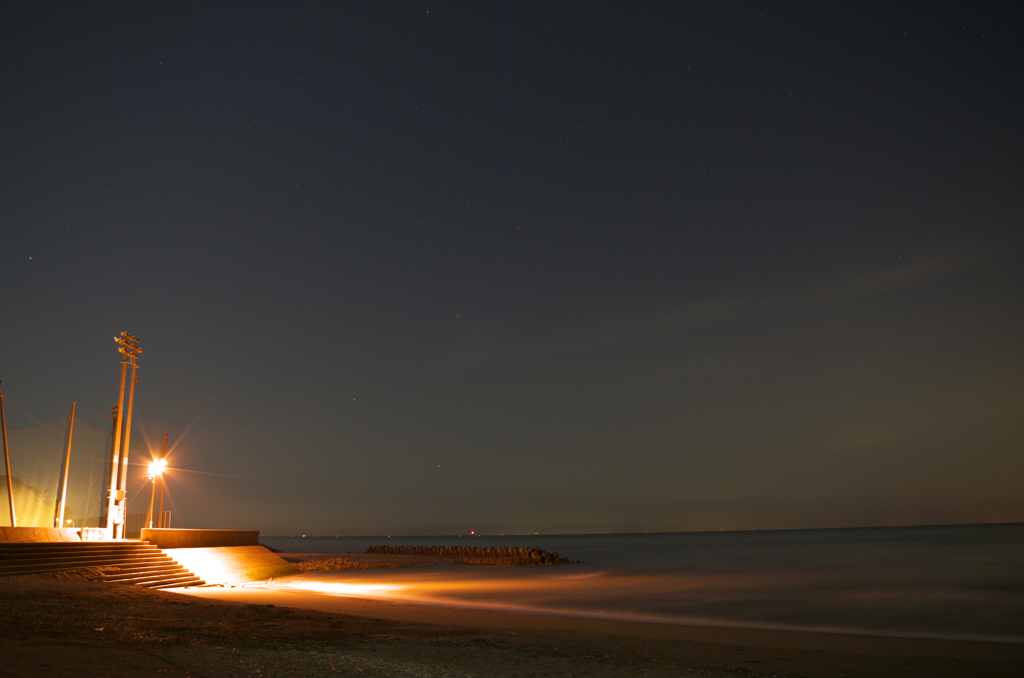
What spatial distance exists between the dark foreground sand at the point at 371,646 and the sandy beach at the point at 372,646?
0.08 ft

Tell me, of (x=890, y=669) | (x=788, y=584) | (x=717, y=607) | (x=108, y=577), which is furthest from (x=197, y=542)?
(x=788, y=584)

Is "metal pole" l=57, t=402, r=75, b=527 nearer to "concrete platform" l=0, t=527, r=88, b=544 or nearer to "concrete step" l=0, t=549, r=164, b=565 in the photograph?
"concrete platform" l=0, t=527, r=88, b=544

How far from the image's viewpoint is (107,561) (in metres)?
21.3

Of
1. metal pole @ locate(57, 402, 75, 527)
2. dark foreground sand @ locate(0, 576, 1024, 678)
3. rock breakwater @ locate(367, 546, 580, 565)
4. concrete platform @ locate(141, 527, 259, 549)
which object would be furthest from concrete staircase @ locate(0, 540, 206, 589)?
rock breakwater @ locate(367, 546, 580, 565)

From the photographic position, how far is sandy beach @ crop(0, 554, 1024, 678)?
28.7ft

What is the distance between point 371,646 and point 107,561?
14.9 m

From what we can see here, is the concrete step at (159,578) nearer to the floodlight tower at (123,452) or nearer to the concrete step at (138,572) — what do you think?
the concrete step at (138,572)

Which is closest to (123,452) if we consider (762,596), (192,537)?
(192,537)

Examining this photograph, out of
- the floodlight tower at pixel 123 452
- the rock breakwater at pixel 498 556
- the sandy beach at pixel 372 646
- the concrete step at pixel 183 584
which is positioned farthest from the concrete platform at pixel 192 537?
the rock breakwater at pixel 498 556

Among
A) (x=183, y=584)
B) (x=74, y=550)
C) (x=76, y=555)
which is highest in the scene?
(x=74, y=550)

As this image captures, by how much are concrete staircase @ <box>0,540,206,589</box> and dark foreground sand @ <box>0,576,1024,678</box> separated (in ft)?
8.32

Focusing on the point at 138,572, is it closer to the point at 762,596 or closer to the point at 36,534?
the point at 36,534

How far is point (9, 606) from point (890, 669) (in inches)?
600

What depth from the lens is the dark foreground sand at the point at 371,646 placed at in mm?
8719
